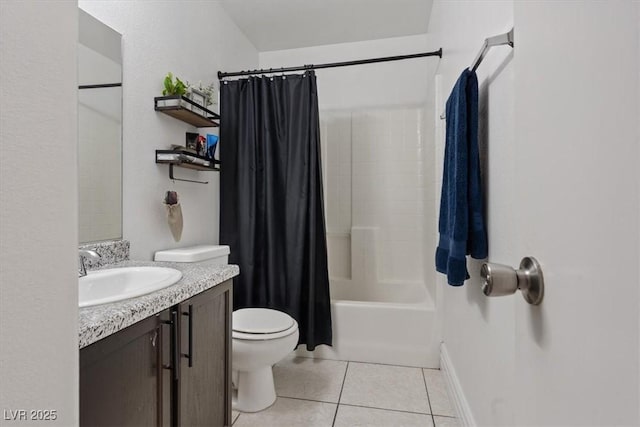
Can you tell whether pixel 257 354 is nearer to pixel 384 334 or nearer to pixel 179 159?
pixel 384 334

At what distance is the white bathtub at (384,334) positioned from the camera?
2.12 meters

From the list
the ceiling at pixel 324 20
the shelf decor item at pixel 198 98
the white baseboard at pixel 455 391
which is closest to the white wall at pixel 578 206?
the white baseboard at pixel 455 391

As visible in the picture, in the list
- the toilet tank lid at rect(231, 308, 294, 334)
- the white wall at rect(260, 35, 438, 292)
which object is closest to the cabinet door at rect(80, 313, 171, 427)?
the toilet tank lid at rect(231, 308, 294, 334)

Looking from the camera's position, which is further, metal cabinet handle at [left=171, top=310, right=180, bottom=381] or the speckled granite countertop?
metal cabinet handle at [left=171, top=310, right=180, bottom=381]

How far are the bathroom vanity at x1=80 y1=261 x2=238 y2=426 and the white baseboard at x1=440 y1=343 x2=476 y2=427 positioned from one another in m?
1.03

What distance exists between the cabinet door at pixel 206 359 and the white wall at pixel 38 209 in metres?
0.54

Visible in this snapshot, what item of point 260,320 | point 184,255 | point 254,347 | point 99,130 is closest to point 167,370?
point 254,347

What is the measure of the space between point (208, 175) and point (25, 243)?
1906 millimetres

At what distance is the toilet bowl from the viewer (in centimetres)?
159

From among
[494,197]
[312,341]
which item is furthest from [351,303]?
[494,197]

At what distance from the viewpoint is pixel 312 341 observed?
6.97ft

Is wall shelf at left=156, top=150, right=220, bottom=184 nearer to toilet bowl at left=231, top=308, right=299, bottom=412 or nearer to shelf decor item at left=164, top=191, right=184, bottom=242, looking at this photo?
shelf decor item at left=164, top=191, right=184, bottom=242

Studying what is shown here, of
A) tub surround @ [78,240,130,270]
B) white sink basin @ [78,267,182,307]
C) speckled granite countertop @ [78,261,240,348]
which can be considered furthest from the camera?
tub surround @ [78,240,130,270]

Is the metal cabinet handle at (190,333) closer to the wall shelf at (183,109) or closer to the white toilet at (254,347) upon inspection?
the white toilet at (254,347)
